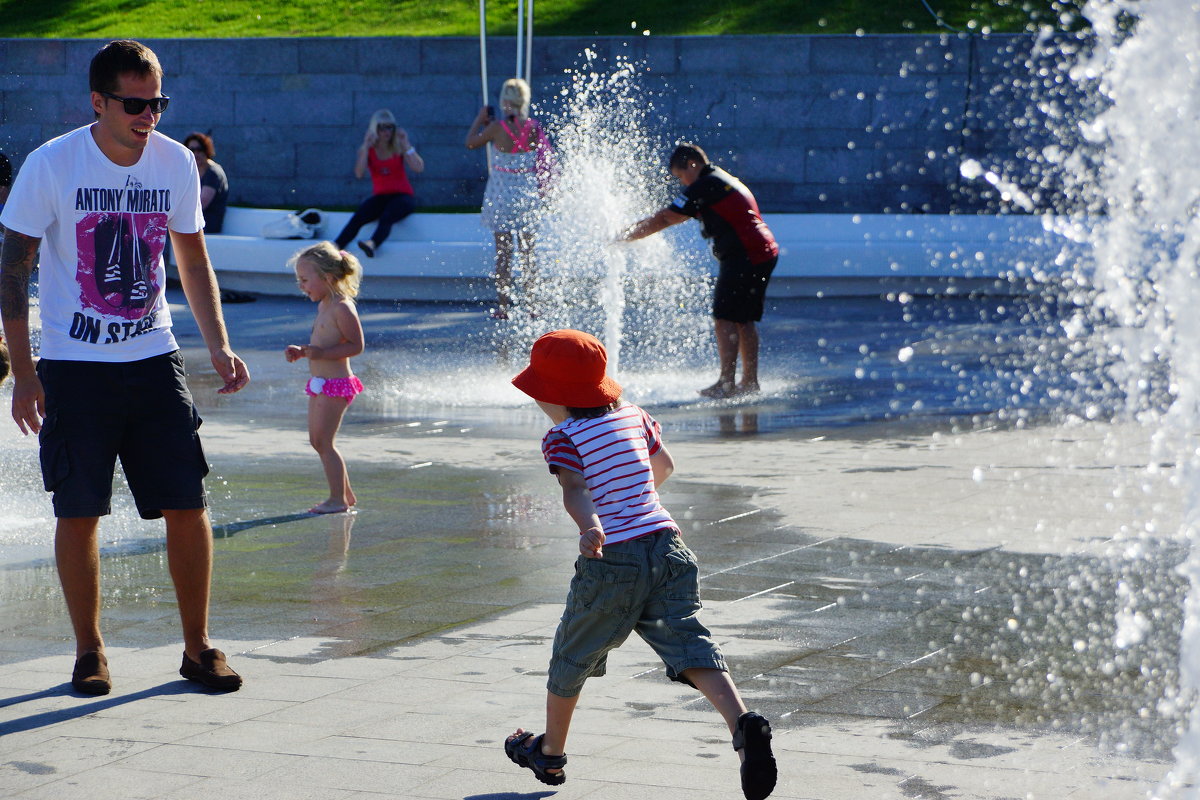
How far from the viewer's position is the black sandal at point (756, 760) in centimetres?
353

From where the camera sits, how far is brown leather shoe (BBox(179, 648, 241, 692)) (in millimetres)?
4547

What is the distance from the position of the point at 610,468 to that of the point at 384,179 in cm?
1370

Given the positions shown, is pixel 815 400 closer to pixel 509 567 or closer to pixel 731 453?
pixel 731 453

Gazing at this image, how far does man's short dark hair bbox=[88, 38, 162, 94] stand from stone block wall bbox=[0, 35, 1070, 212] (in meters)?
16.6

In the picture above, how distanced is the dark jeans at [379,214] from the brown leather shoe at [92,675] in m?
12.7

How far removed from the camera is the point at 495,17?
77.6ft

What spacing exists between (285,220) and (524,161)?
3.79 metres

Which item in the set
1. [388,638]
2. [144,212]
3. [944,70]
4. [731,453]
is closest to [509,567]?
[388,638]

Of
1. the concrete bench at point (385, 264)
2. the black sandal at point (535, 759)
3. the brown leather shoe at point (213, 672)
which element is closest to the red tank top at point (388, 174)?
the concrete bench at point (385, 264)

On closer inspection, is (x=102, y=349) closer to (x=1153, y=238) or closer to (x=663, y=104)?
(x=1153, y=238)

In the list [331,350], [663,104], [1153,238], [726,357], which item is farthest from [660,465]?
[663,104]

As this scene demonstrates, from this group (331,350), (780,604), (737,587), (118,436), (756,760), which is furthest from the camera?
(331,350)

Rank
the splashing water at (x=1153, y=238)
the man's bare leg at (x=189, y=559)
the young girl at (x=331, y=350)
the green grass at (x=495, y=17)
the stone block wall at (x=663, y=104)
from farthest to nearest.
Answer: the green grass at (x=495, y=17)
the stone block wall at (x=663, y=104)
the young girl at (x=331, y=350)
the splashing water at (x=1153, y=238)
the man's bare leg at (x=189, y=559)

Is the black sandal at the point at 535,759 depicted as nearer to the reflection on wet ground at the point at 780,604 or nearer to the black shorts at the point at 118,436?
the reflection on wet ground at the point at 780,604
